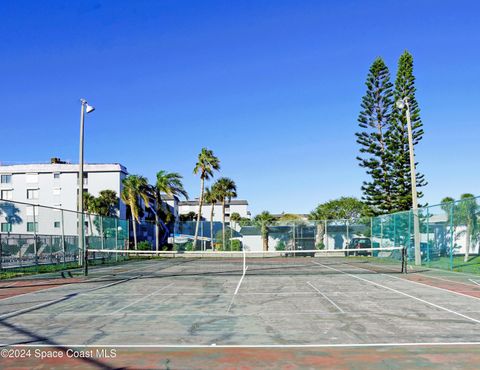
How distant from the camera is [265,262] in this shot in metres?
35.4

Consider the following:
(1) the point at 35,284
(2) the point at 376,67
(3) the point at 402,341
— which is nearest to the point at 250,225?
(2) the point at 376,67

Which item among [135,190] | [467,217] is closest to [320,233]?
[467,217]

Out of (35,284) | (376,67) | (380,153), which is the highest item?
(376,67)

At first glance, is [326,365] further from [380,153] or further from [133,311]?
[380,153]

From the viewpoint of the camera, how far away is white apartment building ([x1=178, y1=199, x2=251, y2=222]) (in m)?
113

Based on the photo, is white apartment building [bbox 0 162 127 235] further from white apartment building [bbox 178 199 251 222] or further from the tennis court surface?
the tennis court surface

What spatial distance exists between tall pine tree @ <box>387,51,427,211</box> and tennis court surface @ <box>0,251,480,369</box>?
98.2 feet

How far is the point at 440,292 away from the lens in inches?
589

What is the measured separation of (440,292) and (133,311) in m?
9.53

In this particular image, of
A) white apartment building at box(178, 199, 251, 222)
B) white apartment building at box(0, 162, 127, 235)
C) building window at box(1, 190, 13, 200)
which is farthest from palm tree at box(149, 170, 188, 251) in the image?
white apartment building at box(178, 199, 251, 222)

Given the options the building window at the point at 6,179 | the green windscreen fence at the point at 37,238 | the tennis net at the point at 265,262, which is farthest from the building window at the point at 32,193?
the green windscreen fence at the point at 37,238

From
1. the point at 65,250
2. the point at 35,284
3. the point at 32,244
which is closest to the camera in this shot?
the point at 35,284

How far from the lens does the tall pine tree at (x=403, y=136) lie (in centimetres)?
4466

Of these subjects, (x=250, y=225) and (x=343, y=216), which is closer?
(x=250, y=225)
